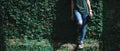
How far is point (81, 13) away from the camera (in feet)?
29.0

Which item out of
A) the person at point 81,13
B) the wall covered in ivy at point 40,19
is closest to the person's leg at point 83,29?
the person at point 81,13

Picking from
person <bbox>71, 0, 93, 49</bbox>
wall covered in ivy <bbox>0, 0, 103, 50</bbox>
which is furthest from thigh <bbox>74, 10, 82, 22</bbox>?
wall covered in ivy <bbox>0, 0, 103, 50</bbox>

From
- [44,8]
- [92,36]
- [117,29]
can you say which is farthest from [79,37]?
[117,29]

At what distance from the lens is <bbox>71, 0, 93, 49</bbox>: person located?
876 cm

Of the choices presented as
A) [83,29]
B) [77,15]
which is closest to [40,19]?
[77,15]

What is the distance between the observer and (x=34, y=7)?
914cm

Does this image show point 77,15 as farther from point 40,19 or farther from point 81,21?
point 40,19

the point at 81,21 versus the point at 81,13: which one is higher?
the point at 81,13

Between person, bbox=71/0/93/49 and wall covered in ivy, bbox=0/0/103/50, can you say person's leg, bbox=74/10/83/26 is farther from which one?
wall covered in ivy, bbox=0/0/103/50

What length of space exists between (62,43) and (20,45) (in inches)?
41.0

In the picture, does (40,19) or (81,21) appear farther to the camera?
(40,19)

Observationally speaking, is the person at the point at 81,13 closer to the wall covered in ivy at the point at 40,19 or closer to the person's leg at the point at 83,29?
the person's leg at the point at 83,29

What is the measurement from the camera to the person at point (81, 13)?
8.76m

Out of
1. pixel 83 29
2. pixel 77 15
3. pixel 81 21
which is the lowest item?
pixel 83 29
